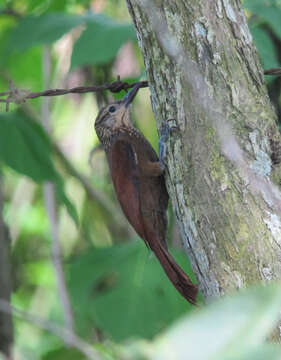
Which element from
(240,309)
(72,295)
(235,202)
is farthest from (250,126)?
(72,295)

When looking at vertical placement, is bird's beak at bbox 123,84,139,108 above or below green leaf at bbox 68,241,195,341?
above

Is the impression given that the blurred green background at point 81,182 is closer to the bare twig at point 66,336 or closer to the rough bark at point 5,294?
the rough bark at point 5,294

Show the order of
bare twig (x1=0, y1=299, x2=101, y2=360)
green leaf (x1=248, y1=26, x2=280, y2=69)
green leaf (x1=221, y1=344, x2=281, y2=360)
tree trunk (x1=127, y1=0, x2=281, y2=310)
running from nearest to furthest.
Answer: green leaf (x1=221, y1=344, x2=281, y2=360) → bare twig (x1=0, y1=299, x2=101, y2=360) → tree trunk (x1=127, y1=0, x2=281, y2=310) → green leaf (x1=248, y1=26, x2=280, y2=69)

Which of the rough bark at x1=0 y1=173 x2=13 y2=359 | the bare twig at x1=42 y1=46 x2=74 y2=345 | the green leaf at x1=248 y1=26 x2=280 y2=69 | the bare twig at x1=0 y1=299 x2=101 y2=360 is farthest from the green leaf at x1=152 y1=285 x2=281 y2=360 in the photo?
the bare twig at x1=42 y1=46 x2=74 y2=345

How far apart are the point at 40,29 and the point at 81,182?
1.51 metres

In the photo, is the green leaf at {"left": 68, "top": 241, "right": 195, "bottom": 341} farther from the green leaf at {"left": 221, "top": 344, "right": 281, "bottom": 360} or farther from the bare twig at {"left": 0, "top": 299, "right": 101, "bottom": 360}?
the green leaf at {"left": 221, "top": 344, "right": 281, "bottom": 360}

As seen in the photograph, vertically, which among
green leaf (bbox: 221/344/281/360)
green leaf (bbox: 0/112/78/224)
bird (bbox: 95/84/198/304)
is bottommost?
green leaf (bbox: 221/344/281/360)

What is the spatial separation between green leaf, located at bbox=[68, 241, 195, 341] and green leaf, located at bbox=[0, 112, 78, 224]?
68 cm

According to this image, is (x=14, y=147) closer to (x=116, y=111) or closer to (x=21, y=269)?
(x=116, y=111)

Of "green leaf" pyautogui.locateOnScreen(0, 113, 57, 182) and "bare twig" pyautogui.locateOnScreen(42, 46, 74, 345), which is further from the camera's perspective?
"bare twig" pyautogui.locateOnScreen(42, 46, 74, 345)

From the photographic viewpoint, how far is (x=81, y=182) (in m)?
4.66

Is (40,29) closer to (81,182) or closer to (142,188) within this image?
(142,188)

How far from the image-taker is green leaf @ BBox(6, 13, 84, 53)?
335 cm

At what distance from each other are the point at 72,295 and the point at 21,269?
1780 mm
